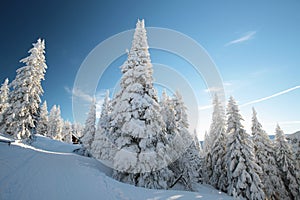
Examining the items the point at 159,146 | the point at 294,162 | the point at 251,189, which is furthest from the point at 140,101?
A: the point at 294,162

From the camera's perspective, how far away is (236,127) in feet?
70.7

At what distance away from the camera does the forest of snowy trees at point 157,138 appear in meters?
13.3

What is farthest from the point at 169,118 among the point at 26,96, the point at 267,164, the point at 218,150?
the point at 26,96

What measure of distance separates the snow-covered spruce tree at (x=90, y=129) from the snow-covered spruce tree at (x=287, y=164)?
32.2m

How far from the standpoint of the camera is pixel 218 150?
86.5 ft

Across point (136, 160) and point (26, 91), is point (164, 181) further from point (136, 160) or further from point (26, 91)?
point (26, 91)

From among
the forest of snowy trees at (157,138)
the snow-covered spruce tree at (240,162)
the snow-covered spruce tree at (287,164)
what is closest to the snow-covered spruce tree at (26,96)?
the forest of snowy trees at (157,138)

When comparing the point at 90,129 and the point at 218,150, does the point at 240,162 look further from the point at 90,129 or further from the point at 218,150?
the point at 90,129

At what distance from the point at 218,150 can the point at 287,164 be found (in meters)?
9.91

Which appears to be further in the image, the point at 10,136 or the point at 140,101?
the point at 10,136

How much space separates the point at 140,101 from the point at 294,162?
27168 mm

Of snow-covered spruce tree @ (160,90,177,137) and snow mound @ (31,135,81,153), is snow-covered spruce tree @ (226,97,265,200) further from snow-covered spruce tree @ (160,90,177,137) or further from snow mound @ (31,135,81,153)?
snow mound @ (31,135,81,153)

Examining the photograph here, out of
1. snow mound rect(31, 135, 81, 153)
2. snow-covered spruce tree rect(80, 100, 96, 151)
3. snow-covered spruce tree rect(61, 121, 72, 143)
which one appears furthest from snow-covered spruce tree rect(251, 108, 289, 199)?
snow-covered spruce tree rect(61, 121, 72, 143)

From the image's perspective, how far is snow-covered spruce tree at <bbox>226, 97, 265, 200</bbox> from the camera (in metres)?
18.5
